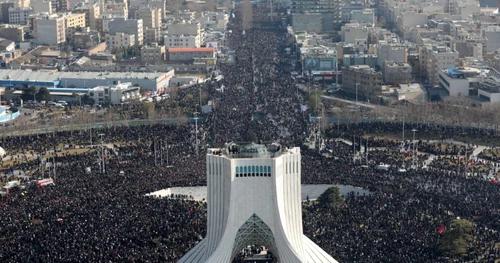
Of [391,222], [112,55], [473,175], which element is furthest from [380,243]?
[112,55]

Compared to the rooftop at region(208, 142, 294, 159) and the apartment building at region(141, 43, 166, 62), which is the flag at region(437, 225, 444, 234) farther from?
the apartment building at region(141, 43, 166, 62)

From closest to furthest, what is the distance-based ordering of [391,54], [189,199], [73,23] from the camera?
[189,199]
[391,54]
[73,23]

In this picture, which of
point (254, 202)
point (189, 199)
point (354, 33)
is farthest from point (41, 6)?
point (254, 202)

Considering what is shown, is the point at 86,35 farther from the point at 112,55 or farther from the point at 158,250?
the point at 158,250

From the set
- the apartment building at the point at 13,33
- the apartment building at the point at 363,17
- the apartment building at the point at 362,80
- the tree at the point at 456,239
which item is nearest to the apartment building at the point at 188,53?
the apartment building at the point at 362,80

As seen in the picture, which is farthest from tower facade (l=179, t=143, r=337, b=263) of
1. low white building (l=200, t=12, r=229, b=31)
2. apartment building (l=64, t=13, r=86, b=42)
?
low white building (l=200, t=12, r=229, b=31)

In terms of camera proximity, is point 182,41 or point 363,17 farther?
point 363,17

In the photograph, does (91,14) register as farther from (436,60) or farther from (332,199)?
(332,199)

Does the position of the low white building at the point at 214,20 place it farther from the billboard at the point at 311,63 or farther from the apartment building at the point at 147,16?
the billboard at the point at 311,63
